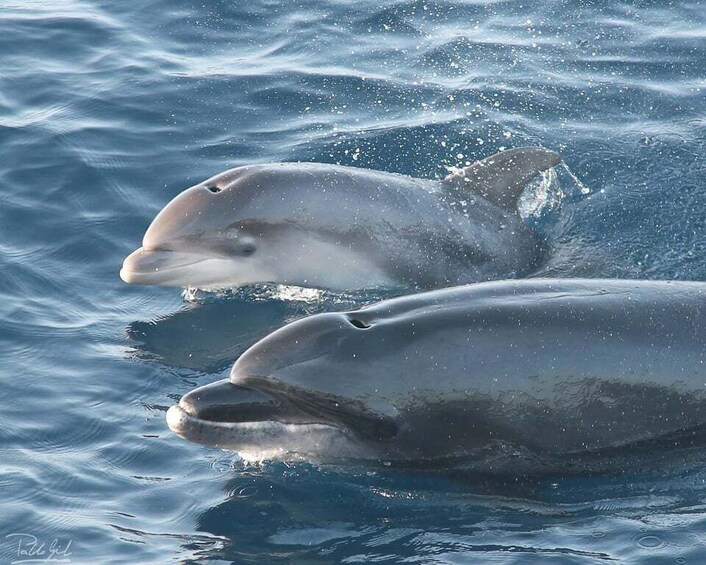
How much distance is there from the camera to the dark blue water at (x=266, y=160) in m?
9.23

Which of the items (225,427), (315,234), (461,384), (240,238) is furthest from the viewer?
(315,234)

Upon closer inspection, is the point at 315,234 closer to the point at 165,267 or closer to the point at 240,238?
the point at 240,238

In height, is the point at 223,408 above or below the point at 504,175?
below

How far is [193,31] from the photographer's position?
20.4 m

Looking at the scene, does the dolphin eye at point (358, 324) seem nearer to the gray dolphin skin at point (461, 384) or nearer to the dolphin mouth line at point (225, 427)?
the gray dolphin skin at point (461, 384)

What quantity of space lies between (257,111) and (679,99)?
5.87 m

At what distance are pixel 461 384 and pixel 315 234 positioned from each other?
4.05 metres

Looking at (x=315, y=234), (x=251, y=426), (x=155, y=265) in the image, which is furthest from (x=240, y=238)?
(x=251, y=426)

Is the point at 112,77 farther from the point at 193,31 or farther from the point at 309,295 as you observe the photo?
the point at 309,295

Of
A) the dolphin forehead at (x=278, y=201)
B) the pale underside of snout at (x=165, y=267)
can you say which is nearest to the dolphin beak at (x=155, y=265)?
the pale underside of snout at (x=165, y=267)

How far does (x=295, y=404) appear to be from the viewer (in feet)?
31.0

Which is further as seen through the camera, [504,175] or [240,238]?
[504,175]

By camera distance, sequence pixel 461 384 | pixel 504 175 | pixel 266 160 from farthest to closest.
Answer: pixel 266 160 → pixel 504 175 → pixel 461 384

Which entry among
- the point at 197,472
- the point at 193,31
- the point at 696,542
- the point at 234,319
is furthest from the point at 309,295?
the point at 193,31
